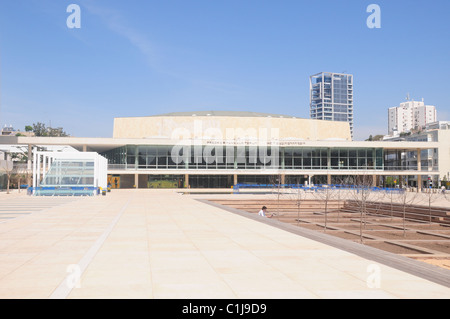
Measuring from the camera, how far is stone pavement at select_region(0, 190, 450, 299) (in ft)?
20.0

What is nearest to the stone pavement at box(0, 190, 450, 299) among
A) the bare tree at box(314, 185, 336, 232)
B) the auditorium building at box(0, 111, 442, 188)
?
the bare tree at box(314, 185, 336, 232)

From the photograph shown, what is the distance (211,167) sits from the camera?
59344mm

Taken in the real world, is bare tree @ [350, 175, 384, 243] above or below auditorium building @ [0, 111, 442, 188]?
below

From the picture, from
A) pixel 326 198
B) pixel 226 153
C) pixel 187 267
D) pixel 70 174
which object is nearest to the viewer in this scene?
pixel 187 267

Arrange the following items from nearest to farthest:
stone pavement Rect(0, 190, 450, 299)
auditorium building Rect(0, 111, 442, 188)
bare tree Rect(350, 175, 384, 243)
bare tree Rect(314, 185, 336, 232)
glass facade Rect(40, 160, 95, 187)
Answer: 1. stone pavement Rect(0, 190, 450, 299)
2. bare tree Rect(350, 175, 384, 243)
3. bare tree Rect(314, 185, 336, 232)
4. glass facade Rect(40, 160, 95, 187)
5. auditorium building Rect(0, 111, 442, 188)

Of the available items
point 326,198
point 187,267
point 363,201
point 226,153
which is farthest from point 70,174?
point 187,267

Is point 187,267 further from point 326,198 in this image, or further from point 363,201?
point 363,201

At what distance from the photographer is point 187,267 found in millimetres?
7730

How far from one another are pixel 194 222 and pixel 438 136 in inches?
3723

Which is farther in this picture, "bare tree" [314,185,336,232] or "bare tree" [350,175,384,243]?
"bare tree" [314,185,336,232]

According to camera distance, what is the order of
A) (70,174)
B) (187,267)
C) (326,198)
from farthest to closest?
1. (70,174)
2. (326,198)
3. (187,267)

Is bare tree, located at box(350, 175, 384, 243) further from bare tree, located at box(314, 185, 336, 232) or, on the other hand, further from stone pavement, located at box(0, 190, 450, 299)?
stone pavement, located at box(0, 190, 450, 299)
